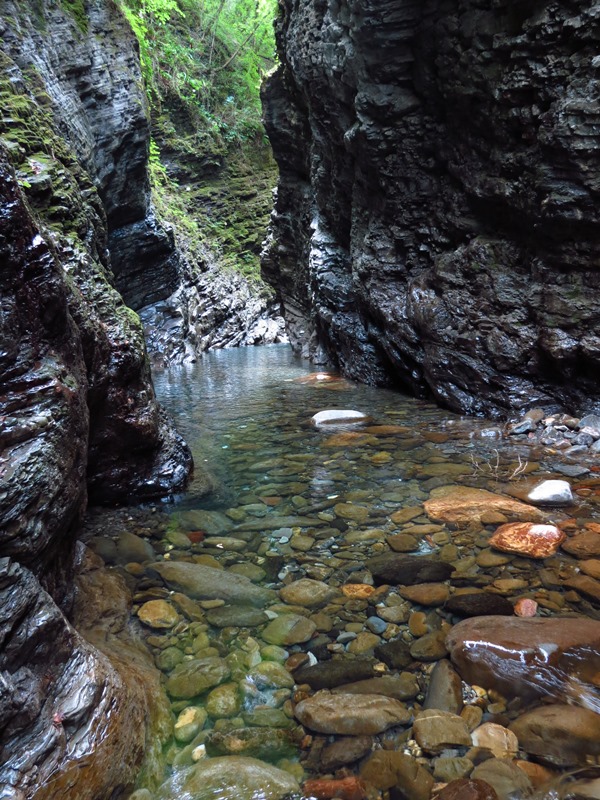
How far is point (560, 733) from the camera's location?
1521 millimetres

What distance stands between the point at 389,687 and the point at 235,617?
2.71 ft

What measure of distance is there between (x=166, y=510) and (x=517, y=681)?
2.71m

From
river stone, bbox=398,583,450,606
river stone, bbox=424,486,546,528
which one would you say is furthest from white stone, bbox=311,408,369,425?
river stone, bbox=398,583,450,606

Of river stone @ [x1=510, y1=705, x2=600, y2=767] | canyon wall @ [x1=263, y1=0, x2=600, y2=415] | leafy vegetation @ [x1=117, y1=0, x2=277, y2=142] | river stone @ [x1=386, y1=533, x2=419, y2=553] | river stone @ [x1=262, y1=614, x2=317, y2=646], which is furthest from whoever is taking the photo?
leafy vegetation @ [x1=117, y1=0, x2=277, y2=142]

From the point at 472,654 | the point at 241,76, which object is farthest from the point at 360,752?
the point at 241,76

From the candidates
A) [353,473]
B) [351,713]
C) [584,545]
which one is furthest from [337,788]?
[353,473]

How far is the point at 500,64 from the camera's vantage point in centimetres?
556

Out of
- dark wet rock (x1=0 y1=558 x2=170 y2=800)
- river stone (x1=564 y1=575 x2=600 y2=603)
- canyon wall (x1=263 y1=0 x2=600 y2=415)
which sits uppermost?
canyon wall (x1=263 y1=0 x2=600 y2=415)

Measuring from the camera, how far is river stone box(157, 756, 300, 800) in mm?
1423

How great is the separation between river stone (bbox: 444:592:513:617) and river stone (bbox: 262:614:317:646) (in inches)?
25.9

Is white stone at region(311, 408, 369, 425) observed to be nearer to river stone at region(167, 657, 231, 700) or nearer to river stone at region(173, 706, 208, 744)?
river stone at region(167, 657, 231, 700)

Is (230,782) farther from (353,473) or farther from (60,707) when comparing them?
(353,473)

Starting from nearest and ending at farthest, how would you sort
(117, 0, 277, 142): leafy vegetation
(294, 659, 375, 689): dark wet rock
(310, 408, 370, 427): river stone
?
(294, 659, 375, 689): dark wet rock < (310, 408, 370, 427): river stone < (117, 0, 277, 142): leafy vegetation

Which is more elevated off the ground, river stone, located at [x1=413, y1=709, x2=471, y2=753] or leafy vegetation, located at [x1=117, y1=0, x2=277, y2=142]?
leafy vegetation, located at [x1=117, y1=0, x2=277, y2=142]
